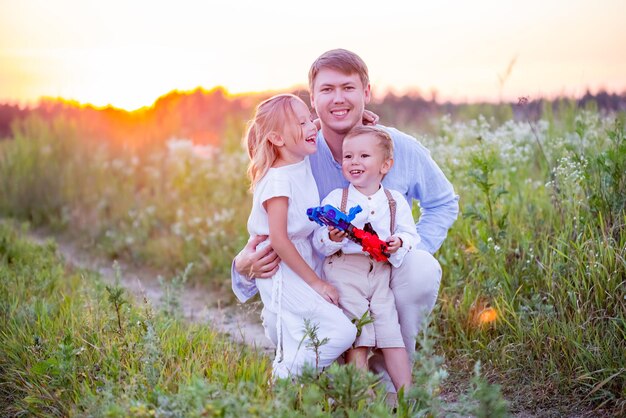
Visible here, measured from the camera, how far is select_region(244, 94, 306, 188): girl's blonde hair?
3.53m

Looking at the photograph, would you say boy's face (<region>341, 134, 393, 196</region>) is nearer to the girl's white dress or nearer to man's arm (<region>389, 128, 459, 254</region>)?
the girl's white dress

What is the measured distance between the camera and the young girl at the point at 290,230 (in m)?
3.33

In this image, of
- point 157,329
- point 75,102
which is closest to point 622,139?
point 157,329

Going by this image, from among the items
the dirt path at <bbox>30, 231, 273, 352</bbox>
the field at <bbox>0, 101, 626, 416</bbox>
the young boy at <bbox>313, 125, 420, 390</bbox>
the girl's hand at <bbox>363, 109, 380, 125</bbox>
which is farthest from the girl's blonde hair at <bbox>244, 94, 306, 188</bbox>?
the dirt path at <bbox>30, 231, 273, 352</bbox>

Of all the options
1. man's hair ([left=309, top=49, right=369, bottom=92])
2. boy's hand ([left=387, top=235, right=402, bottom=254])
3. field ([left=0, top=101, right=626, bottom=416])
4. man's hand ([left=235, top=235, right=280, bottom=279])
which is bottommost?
field ([left=0, top=101, right=626, bottom=416])

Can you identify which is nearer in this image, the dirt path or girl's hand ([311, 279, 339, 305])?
girl's hand ([311, 279, 339, 305])

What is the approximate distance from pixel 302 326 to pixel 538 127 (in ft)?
13.8

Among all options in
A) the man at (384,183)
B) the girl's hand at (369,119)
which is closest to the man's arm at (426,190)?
the man at (384,183)

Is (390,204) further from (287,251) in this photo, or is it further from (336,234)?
(287,251)

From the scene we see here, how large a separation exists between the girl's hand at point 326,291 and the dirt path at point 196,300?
0.92 metres

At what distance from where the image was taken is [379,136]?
3.50 m

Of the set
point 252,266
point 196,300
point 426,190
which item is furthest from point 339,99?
point 196,300

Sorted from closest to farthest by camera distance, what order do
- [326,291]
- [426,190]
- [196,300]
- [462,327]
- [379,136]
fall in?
[326,291] → [379,136] → [426,190] → [462,327] → [196,300]

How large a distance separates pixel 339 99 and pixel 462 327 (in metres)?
1.64
